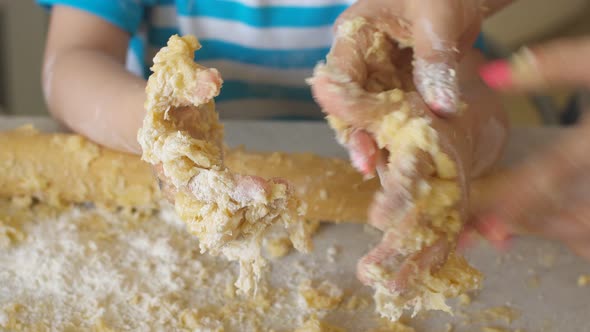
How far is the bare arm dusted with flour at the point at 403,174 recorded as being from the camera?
17.2 inches

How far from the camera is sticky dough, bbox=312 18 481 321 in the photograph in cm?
44

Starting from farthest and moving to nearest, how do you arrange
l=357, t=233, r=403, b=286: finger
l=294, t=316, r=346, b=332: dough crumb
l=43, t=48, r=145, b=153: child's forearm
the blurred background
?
the blurred background, l=43, t=48, r=145, b=153: child's forearm, l=294, t=316, r=346, b=332: dough crumb, l=357, t=233, r=403, b=286: finger

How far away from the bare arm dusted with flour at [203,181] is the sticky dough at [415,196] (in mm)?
84

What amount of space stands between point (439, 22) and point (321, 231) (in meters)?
0.29

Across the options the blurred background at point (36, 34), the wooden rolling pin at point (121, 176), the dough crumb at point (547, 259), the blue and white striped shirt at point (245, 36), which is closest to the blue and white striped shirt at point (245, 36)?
the blue and white striped shirt at point (245, 36)

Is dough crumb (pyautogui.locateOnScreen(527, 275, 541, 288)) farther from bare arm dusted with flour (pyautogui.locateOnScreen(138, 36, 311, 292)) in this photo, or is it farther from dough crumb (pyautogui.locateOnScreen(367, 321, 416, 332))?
bare arm dusted with flour (pyautogui.locateOnScreen(138, 36, 311, 292))

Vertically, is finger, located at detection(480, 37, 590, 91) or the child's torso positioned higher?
finger, located at detection(480, 37, 590, 91)

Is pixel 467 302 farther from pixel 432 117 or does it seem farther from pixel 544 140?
pixel 544 140

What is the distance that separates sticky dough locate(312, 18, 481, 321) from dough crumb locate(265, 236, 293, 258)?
0.67 feet

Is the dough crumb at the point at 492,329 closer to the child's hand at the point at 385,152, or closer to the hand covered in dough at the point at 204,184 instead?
the child's hand at the point at 385,152

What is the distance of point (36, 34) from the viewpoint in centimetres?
152

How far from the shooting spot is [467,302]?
61cm

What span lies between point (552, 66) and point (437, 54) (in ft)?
0.32

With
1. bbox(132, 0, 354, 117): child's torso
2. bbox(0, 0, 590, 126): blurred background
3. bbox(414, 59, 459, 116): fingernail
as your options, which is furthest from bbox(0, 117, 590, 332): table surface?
bbox(0, 0, 590, 126): blurred background
